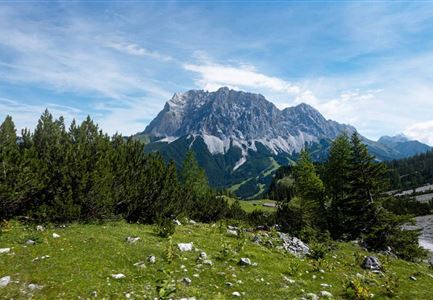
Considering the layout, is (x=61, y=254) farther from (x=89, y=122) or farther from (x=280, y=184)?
(x=280, y=184)

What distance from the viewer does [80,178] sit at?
23.9 meters

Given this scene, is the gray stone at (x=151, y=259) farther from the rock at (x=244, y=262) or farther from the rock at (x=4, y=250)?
the rock at (x=4, y=250)

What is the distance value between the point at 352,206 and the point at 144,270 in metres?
30.8

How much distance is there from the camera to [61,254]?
1606 cm

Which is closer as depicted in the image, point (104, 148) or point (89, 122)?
point (104, 148)

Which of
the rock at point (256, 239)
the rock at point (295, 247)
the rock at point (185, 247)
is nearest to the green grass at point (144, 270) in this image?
the rock at point (185, 247)

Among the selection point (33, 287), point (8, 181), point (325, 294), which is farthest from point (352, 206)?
A: point (33, 287)

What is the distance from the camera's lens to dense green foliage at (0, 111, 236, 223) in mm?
22156

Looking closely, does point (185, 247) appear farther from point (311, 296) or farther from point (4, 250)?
point (4, 250)

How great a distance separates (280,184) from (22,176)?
178785 millimetres

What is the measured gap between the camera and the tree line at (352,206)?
35.0 metres

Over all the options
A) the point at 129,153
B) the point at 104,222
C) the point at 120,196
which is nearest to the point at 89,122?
the point at 129,153

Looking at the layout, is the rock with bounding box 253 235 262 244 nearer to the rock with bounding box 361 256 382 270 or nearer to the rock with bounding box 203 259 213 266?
the rock with bounding box 361 256 382 270

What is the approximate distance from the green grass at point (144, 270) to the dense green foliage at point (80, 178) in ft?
5.99
